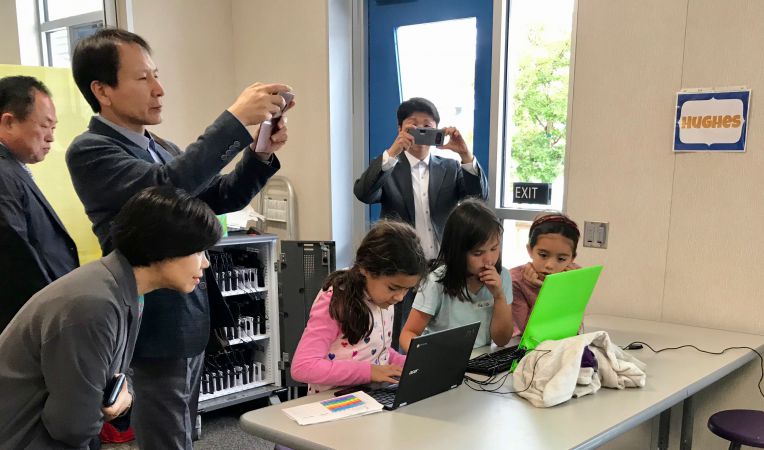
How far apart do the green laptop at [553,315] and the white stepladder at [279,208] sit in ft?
6.50

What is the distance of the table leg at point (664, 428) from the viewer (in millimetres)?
2266

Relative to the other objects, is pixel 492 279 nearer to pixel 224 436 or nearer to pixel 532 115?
pixel 532 115

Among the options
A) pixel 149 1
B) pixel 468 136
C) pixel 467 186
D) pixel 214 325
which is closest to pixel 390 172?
pixel 467 186

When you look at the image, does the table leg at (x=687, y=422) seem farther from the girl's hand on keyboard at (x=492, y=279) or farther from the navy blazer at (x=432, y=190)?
the navy blazer at (x=432, y=190)

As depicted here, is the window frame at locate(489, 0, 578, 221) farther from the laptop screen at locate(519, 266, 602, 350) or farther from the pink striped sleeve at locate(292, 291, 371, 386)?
the pink striped sleeve at locate(292, 291, 371, 386)

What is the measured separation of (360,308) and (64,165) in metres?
2.02

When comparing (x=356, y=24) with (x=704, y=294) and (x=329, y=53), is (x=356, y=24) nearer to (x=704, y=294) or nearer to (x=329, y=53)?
(x=329, y=53)

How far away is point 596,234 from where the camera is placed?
8.15 ft

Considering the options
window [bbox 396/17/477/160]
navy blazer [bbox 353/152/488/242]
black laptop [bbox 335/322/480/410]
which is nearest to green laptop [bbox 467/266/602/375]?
black laptop [bbox 335/322/480/410]

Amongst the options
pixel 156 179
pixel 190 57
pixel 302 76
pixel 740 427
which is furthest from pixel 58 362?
pixel 190 57

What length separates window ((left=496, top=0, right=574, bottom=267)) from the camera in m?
2.70

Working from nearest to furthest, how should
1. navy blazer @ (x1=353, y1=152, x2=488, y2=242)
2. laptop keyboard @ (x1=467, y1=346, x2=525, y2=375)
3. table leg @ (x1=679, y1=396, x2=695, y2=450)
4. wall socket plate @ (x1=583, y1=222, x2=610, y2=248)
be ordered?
1. laptop keyboard @ (x1=467, y1=346, x2=525, y2=375)
2. table leg @ (x1=679, y1=396, x2=695, y2=450)
3. wall socket plate @ (x1=583, y1=222, x2=610, y2=248)
4. navy blazer @ (x1=353, y1=152, x2=488, y2=242)

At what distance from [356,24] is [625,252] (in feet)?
6.58

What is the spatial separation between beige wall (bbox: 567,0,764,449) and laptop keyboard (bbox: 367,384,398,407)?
1359 mm
